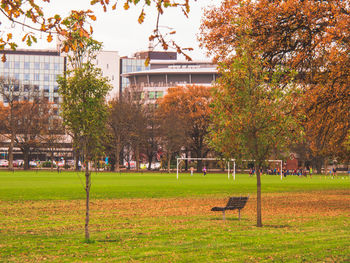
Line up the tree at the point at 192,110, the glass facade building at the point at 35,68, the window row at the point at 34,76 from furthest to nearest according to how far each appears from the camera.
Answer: the window row at the point at 34,76
the glass facade building at the point at 35,68
the tree at the point at 192,110

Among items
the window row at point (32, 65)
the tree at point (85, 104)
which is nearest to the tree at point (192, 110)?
the window row at point (32, 65)

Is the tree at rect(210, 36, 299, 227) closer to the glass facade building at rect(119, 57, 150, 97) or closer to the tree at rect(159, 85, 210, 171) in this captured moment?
the tree at rect(159, 85, 210, 171)

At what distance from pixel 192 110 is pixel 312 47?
7608 cm

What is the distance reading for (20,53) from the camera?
171375mm

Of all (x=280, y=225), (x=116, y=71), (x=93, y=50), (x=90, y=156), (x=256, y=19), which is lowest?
(x=280, y=225)

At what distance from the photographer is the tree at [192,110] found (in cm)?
9956

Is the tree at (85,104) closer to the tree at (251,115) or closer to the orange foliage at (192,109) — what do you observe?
the tree at (251,115)

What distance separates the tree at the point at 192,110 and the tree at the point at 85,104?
276ft

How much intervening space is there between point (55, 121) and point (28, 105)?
19.2ft

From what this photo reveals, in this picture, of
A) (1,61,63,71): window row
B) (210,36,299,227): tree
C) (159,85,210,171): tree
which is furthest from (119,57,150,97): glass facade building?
(210,36,299,227): tree

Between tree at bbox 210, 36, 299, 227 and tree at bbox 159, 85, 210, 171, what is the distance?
261ft

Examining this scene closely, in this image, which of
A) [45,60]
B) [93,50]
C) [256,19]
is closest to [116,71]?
[45,60]

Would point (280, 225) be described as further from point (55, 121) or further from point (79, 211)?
point (55, 121)

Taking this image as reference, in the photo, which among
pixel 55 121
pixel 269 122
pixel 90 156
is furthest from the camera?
pixel 55 121
